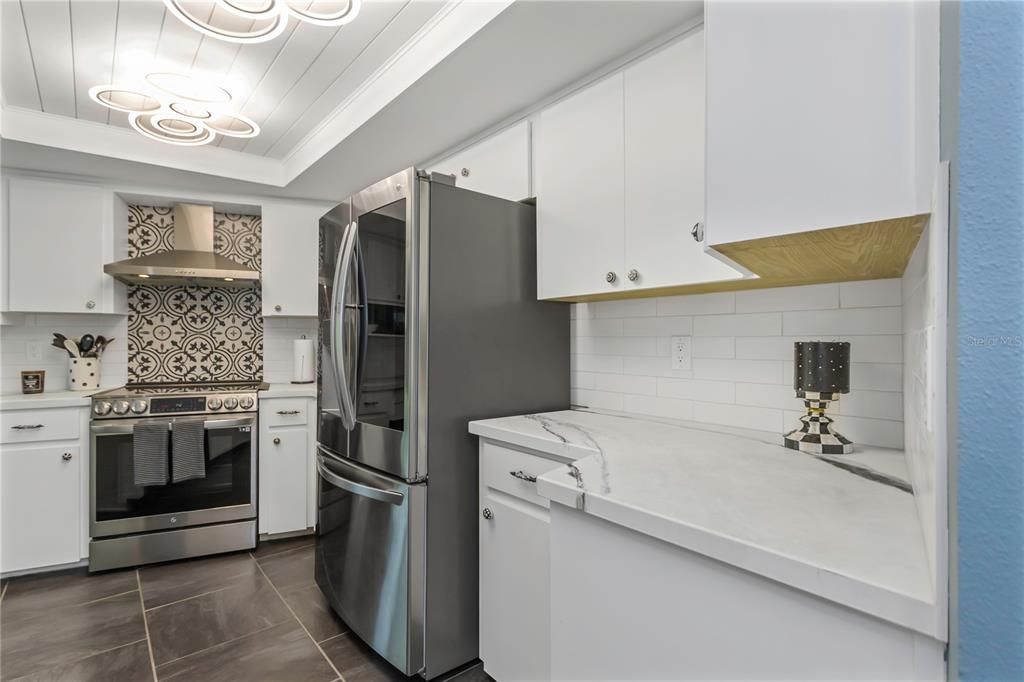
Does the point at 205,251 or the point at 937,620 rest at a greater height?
the point at 205,251

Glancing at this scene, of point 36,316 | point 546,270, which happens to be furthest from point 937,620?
point 36,316

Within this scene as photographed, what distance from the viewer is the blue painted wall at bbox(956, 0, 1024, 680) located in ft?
1.57

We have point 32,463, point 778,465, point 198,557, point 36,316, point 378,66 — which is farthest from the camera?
point 36,316

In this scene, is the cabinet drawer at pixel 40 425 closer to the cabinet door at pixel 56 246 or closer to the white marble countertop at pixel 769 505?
the cabinet door at pixel 56 246

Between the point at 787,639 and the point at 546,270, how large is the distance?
4.92 feet

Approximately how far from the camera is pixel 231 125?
8.92 ft

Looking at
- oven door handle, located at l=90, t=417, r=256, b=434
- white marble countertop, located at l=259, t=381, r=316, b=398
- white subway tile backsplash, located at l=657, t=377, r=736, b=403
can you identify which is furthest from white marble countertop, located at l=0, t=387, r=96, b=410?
white subway tile backsplash, located at l=657, t=377, r=736, b=403

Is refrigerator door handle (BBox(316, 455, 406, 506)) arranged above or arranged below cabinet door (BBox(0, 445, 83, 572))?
above

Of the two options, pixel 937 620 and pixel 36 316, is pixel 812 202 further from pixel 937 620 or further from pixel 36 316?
pixel 36 316

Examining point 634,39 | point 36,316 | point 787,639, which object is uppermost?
point 634,39

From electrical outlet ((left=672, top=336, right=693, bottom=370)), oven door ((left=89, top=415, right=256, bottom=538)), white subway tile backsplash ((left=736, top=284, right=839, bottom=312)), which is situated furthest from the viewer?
oven door ((left=89, top=415, right=256, bottom=538))

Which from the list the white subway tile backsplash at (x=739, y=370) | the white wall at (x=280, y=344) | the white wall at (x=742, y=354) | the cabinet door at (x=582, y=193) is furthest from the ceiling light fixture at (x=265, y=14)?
the white wall at (x=280, y=344)

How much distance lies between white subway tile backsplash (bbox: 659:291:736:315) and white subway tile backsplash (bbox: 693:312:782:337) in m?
0.03

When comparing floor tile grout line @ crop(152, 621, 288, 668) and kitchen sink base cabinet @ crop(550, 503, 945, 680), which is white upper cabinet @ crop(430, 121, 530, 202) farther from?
floor tile grout line @ crop(152, 621, 288, 668)
